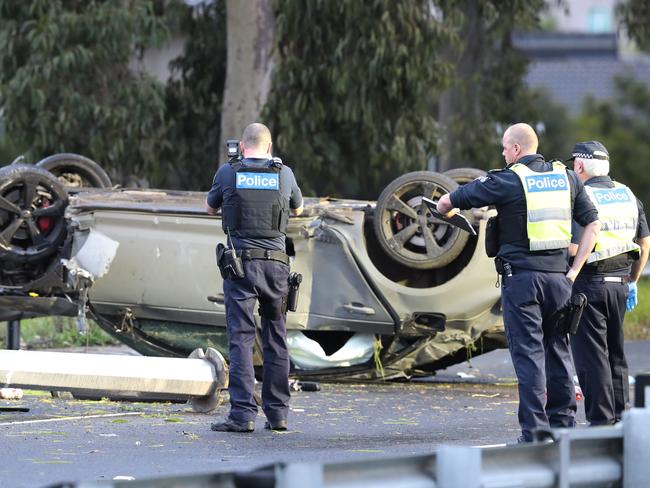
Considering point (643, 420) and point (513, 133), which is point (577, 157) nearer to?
point (513, 133)

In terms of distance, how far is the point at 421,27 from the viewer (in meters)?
18.7

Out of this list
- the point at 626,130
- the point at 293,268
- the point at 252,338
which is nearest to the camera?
the point at 252,338

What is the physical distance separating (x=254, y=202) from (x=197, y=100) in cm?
1164

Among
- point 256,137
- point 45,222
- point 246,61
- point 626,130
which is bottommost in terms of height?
point 45,222

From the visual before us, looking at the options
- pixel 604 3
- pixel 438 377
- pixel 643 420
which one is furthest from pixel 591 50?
pixel 643 420

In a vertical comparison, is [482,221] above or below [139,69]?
below

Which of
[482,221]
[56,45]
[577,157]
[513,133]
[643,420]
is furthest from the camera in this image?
[56,45]

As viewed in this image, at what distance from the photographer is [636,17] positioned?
23.2 m

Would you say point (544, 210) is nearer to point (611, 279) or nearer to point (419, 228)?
point (611, 279)

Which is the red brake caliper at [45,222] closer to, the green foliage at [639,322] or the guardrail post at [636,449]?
the guardrail post at [636,449]

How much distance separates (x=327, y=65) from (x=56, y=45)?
3512 mm

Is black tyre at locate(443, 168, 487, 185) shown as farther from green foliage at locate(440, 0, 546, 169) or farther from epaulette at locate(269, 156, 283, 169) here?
green foliage at locate(440, 0, 546, 169)

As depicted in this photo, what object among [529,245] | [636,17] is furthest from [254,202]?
[636,17]

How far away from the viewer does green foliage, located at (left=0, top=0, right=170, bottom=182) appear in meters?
18.5
